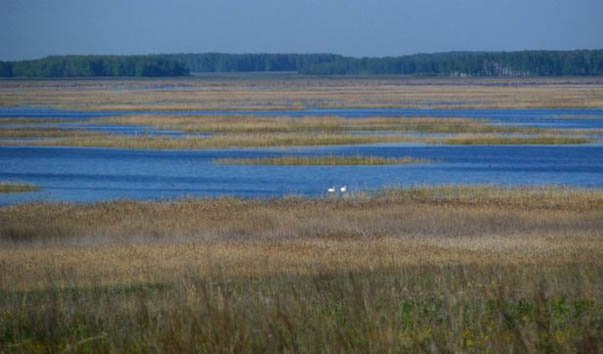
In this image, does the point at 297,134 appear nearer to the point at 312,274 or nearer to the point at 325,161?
the point at 325,161

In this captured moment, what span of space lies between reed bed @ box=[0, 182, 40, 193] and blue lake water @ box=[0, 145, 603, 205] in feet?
1.45

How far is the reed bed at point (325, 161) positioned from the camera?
38656 millimetres

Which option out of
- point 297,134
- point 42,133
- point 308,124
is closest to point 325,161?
point 297,134

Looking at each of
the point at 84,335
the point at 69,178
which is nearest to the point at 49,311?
the point at 84,335

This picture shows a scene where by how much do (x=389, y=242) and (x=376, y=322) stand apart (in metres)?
12.3

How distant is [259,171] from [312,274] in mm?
24727

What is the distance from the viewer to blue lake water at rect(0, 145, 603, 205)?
106 ft

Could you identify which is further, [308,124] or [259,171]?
[308,124]

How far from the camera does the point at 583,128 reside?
5816cm

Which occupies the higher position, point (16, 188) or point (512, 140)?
point (16, 188)

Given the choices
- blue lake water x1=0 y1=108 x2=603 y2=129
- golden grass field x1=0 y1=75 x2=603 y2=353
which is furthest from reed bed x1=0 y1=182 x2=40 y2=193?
blue lake water x1=0 y1=108 x2=603 y2=129

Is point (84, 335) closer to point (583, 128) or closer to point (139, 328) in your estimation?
point (139, 328)

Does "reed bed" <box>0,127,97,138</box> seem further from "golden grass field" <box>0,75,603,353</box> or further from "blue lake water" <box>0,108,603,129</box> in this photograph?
"golden grass field" <box>0,75,603,353</box>

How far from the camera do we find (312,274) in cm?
1229
